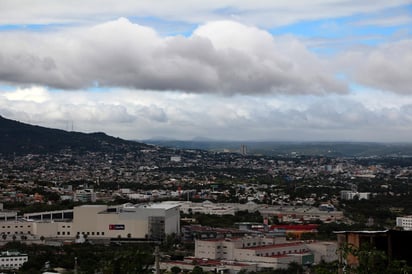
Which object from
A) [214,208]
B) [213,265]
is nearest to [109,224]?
[213,265]

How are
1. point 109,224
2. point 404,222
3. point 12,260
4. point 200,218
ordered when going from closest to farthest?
1. point 12,260
2. point 109,224
3. point 404,222
4. point 200,218

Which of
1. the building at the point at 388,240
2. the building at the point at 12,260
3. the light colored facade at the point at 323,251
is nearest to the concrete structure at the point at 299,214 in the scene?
the light colored facade at the point at 323,251

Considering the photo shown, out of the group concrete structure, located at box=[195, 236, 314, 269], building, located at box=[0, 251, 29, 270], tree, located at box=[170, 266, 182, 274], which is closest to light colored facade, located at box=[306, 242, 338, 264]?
concrete structure, located at box=[195, 236, 314, 269]

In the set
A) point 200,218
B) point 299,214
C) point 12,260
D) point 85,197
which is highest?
point 85,197

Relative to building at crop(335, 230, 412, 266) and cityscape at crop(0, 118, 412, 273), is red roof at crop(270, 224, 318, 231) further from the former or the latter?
building at crop(335, 230, 412, 266)

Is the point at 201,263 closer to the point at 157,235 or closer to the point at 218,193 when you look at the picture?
the point at 157,235

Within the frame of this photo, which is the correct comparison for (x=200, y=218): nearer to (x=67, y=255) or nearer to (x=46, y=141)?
(x=67, y=255)

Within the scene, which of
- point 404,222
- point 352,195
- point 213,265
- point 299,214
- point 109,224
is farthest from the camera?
point 352,195
